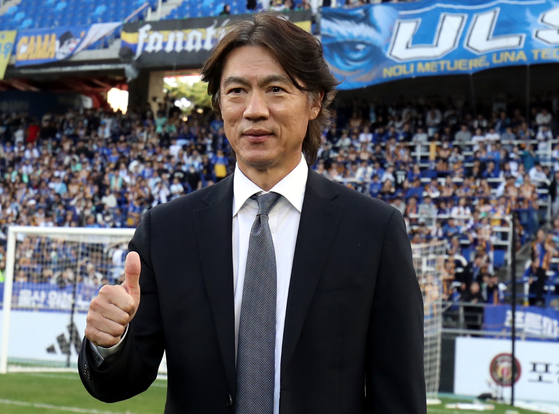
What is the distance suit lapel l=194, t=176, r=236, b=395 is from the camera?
1.78 meters

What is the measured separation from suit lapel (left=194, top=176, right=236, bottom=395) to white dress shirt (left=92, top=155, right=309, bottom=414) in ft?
0.12

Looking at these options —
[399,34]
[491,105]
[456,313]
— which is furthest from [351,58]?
[456,313]

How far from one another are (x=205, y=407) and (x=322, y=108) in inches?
37.6

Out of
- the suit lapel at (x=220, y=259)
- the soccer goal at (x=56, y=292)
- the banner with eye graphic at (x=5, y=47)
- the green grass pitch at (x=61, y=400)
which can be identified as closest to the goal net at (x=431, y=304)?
the green grass pitch at (x=61, y=400)

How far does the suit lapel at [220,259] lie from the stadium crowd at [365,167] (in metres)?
8.20

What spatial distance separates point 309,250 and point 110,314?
53 cm

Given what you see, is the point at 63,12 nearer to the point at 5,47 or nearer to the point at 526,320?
the point at 5,47

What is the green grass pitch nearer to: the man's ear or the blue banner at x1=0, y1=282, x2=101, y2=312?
the blue banner at x1=0, y1=282, x2=101, y2=312

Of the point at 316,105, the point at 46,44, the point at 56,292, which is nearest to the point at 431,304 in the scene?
the point at 56,292

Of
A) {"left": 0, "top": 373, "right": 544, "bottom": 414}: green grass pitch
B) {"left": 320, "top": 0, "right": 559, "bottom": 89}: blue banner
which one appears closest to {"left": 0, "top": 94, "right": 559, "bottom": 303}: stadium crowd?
{"left": 0, "top": 373, "right": 544, "bottom": 414}: green grass pitch

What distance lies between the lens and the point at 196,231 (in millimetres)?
1943

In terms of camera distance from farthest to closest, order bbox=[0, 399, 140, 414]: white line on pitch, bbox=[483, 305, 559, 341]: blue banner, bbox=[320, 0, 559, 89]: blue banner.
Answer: bbox=[320, 0, 559, 89]: blue banner
bbox=[483, 305, 559, 341]: blue banner
bbox=[0, 399, 140, 414]: white line on pitch

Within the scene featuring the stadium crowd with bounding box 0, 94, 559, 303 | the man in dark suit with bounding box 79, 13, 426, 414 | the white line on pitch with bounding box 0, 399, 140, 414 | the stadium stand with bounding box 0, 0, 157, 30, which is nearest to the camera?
the man in dark suit with bounding box 79, 13, 426, 414

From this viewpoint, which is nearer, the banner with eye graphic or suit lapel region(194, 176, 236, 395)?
suit lapel region(194, 176, 236, 395)
